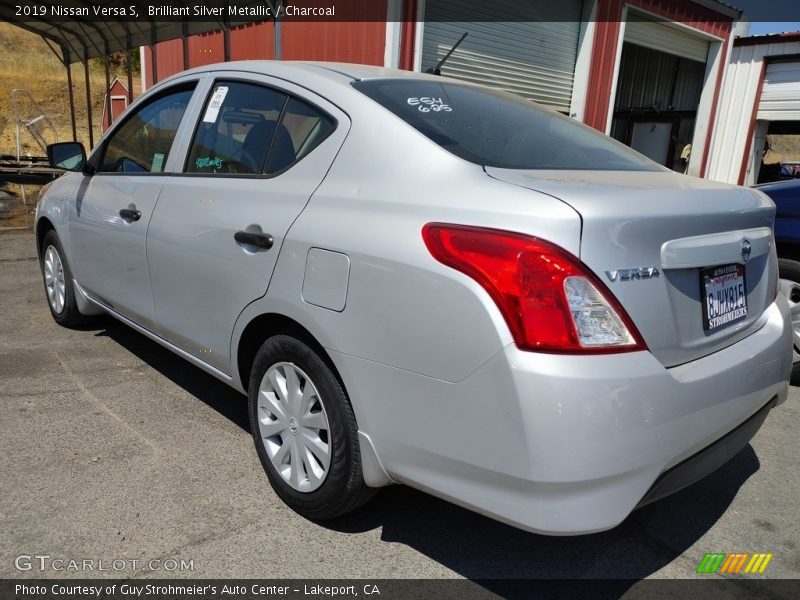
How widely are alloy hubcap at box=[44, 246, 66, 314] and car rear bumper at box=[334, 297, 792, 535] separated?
3258 mm

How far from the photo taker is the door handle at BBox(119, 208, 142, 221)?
3.19 metres

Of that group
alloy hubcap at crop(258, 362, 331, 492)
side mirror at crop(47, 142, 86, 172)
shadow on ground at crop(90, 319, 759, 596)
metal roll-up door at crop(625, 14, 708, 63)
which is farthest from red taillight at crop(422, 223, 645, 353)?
metal roll-up door at crop(625, 14, 708, 63)

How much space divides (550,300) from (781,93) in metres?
14.3

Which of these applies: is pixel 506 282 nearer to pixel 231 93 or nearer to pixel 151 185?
pixel 231 93

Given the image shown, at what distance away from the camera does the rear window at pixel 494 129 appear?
220cm

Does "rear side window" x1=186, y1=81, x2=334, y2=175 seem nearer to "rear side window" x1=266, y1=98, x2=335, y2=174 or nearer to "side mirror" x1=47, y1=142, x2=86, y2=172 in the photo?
"rear side window" x1=266, y1=98, x2=335, y2=174

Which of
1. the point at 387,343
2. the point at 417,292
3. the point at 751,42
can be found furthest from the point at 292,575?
the point at 751,42

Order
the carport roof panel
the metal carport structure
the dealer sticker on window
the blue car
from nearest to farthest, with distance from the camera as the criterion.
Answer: the dealer sticker on window, the blue car, the metal carport structure, the carport roof panel

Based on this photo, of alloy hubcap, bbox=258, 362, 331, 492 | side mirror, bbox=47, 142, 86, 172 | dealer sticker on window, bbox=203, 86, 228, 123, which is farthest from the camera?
side mirror, bbox=47, 142, 86, 172

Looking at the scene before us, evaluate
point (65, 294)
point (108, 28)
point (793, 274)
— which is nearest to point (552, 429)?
point (793, 274)

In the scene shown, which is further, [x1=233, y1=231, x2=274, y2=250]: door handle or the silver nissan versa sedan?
[x1=233, y1=231, x2=274, y2=250]: door handle

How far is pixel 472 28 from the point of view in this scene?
878cm

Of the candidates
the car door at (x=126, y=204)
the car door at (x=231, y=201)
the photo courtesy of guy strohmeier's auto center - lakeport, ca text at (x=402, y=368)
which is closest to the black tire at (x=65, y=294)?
the car door at (x=126, y=204)

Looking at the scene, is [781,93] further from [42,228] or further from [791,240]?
[42,228]
